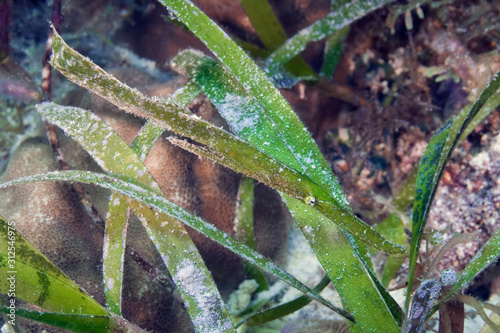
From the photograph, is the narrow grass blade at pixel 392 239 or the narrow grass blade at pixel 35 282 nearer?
the narrow grass blade at pixel 35 282

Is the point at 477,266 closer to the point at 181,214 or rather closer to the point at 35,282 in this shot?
the point at 181,214

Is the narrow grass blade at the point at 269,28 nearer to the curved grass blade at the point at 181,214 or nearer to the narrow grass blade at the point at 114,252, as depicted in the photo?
the curved grass blade at the point at 181,214

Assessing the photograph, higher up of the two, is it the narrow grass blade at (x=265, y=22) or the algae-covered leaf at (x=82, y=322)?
the narrow grass blade at (x=265, y=22)

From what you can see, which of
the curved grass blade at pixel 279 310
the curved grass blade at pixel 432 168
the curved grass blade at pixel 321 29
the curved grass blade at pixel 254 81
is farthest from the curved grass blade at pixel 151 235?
the curved grass blade at pixel 321 29

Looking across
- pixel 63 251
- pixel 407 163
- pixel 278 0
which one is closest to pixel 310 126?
pixel 407 163

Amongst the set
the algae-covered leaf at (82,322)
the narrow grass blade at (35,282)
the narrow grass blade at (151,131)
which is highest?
the narrow grass blade at (151,131)

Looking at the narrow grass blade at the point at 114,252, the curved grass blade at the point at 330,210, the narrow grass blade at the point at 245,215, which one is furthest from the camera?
the narrow grass blade at the point at 245,215

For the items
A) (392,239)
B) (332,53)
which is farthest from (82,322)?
(332,53)

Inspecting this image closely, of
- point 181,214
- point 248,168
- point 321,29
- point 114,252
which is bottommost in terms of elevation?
point 114,252
